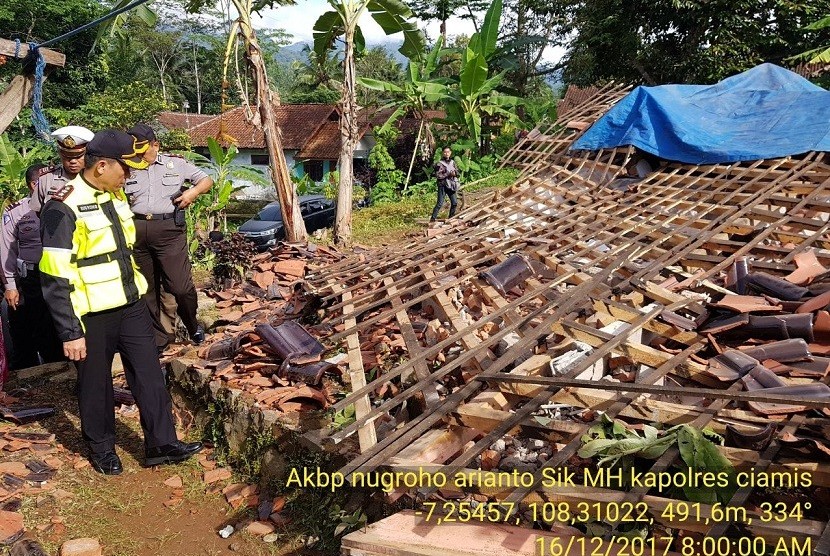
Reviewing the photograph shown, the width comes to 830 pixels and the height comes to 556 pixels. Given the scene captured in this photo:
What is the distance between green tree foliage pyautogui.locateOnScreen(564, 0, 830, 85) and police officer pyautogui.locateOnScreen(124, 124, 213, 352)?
41.4 ft

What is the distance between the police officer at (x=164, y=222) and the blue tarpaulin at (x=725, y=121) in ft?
17.6

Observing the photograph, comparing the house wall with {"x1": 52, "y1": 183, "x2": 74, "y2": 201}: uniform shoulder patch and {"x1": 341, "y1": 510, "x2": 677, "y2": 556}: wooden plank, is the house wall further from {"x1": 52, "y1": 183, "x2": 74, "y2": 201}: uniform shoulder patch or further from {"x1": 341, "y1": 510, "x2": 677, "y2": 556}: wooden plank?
{"x1": 341, "y1": 510, "x2": 677, "y2": 556}: wooden plank

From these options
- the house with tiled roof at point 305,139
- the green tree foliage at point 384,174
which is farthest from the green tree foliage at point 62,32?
the green tree foliage at point 384,174

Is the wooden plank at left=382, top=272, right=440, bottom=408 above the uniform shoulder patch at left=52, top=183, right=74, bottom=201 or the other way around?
the other way around

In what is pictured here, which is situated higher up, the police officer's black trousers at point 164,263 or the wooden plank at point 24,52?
the wooden plank at point 24,52

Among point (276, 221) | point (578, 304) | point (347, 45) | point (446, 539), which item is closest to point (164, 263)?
point (578, 304)

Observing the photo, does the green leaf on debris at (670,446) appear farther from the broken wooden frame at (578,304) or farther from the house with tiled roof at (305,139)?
the house with tiled roof at (305,139)

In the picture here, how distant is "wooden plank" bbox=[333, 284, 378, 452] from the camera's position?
2625 mm

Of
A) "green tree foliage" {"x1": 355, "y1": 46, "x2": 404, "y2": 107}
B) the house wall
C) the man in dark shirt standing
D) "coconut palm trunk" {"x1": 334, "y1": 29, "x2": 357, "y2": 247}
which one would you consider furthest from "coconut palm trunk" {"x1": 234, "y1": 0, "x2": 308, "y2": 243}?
"green tree foliage" {"x1": 355, "y1": 46, "x2": 404, "y2": 107}

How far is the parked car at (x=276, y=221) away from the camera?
422 inches

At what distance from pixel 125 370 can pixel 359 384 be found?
1330mm

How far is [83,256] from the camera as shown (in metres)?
3.01

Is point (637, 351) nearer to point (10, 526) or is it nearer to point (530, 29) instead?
point (10, 526)

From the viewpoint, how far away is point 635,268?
409 centimetres
